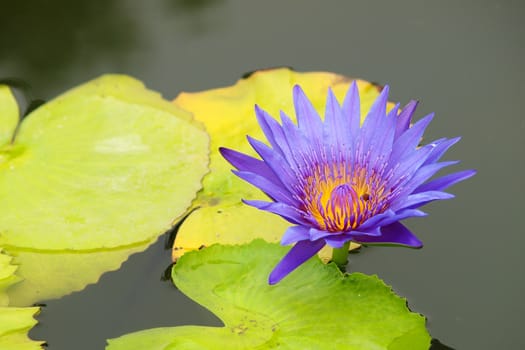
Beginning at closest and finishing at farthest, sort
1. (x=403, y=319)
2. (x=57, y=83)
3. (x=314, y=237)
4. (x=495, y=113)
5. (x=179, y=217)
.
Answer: (x=314, y=237), (x=403, y=319), (x=179, y=217), (x=495, y=113), (x=57, y=83)

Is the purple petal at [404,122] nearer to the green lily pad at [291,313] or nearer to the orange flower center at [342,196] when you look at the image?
the orange flower center at [342,196]

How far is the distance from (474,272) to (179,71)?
1.34 m

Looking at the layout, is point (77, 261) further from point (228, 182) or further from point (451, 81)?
point (451, 81)

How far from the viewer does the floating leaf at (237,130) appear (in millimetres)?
2338

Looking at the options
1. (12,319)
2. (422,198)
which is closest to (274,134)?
(422,198)

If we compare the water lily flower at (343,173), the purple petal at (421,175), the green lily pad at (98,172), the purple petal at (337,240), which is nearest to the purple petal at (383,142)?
the water lily flower at (343,173)

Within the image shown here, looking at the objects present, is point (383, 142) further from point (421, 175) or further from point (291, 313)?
point (291, 313)

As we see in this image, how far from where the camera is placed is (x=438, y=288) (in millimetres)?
2234

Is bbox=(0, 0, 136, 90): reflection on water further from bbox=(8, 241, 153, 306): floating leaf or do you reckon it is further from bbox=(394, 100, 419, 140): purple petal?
bbox=(394, 100, 419, 140): purple petal

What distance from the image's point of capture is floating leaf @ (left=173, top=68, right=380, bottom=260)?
2338mm

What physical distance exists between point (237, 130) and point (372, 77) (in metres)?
0.57

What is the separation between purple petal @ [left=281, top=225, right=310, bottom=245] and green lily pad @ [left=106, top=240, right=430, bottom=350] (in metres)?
0.25

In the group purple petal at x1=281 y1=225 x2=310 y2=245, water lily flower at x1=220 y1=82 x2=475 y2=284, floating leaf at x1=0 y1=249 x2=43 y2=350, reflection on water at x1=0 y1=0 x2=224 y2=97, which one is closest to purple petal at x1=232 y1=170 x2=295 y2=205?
water lily flower at x1=220 y1=82 x2=475 y2=284

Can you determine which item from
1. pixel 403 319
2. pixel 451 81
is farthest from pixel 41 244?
pixel 451 81
